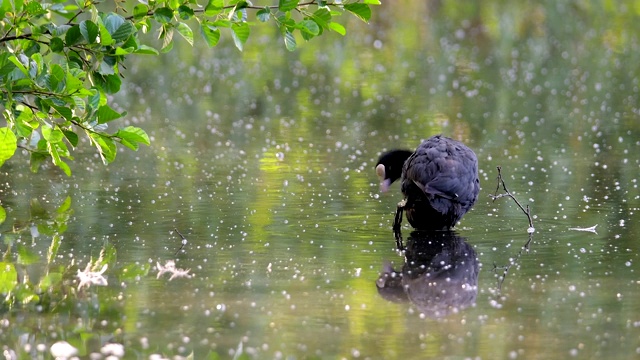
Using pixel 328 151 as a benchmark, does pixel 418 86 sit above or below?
above

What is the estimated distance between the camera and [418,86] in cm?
2134

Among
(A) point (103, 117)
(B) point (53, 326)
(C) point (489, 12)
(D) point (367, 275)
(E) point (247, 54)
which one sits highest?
(C) point (489, 12)

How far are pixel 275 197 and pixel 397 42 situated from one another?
19.1 meters

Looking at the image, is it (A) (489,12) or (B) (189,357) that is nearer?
(B) (189,357)

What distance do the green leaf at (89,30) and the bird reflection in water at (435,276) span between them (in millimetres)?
2541

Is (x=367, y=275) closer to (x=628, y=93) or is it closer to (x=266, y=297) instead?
(x=266, y=297)

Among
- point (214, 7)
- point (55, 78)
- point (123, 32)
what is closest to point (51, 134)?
point (55, 78)

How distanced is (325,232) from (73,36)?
101 inches

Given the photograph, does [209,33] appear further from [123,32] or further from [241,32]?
[123,32]

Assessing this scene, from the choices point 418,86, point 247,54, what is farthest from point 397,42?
point 418,86

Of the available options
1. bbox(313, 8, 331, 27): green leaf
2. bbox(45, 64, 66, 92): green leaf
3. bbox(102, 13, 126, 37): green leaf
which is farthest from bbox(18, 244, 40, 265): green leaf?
bbox(313, 8, 331, 27): green leaf

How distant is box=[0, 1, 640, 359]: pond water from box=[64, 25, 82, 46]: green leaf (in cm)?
155

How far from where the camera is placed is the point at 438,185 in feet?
29.5

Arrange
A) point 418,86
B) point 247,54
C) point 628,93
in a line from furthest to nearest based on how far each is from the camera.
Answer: point 247,54, point 418,86, point 628,93
